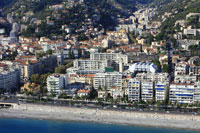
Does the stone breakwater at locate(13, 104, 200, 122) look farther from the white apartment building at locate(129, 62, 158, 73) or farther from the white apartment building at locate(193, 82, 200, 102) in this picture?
the white apartment building at locate(129, 62, 158, 73)

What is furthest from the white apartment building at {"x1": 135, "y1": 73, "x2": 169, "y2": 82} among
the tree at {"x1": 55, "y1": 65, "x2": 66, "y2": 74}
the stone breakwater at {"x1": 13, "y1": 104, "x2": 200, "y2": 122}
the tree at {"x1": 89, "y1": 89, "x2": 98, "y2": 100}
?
the tree at {"x1": 55, "y1": 65, "x2": 66, "y2": 74}

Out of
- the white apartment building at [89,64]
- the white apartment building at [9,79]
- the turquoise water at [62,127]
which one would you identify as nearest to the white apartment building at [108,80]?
the turquoise water at [62,127]

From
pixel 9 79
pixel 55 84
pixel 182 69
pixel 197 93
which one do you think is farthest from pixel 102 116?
pixel 182 69

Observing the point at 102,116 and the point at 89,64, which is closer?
the point at 102,116

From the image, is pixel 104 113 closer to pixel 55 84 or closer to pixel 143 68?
pixel 55 84

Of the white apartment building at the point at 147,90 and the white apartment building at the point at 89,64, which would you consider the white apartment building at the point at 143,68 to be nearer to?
the white apartment building at the point at 89,64

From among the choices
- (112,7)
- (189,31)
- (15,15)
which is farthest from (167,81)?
(112,7)
